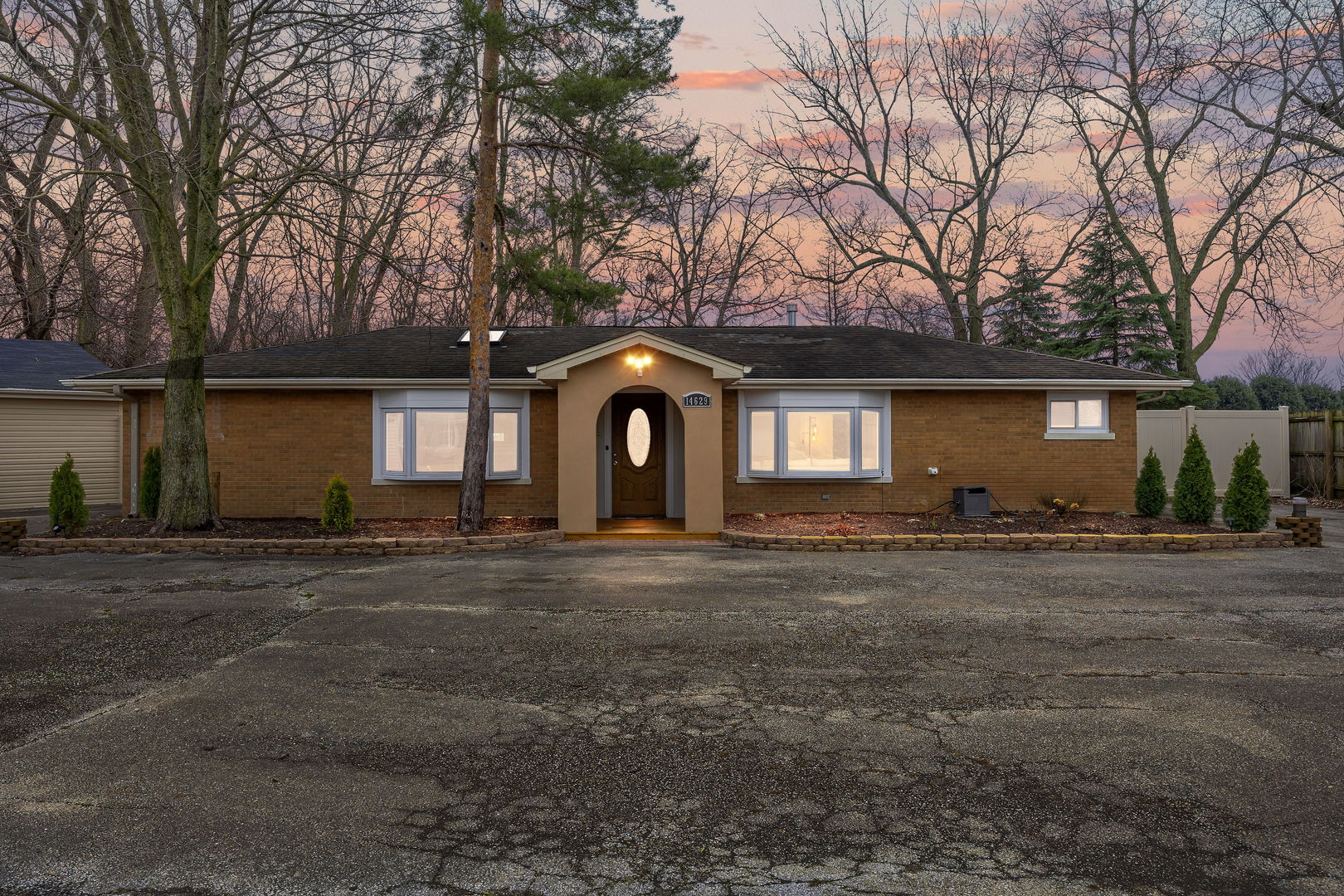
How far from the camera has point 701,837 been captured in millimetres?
3602

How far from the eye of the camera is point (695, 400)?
13.5 m

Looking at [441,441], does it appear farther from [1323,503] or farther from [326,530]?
[1323,503]

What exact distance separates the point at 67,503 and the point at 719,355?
34.6 ft

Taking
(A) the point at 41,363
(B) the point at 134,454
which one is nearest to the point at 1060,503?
(B) the point at 134,454

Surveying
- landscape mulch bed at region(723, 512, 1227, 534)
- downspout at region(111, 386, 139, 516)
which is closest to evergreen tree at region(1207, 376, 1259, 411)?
landscape mulch bed at region(723, 512, 1227, 534)

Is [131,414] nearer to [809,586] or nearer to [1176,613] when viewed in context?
[809,586]

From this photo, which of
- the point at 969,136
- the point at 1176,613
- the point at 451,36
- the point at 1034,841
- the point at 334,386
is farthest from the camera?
the point at 969,136

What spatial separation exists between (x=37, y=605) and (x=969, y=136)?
27.4 metres

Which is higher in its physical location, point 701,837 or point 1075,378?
point 1075,378

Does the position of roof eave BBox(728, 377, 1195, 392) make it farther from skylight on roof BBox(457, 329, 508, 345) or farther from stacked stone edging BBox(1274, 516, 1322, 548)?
skylight on roof BBox(457, 329, 508, 345)

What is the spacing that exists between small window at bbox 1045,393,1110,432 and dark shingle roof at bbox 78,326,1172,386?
50cm

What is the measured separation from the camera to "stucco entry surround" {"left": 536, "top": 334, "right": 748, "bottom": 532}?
13.5 meters

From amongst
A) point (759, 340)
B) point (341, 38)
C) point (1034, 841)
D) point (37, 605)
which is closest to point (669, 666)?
→ point (1034, 841)

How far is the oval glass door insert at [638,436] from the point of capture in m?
15.5
